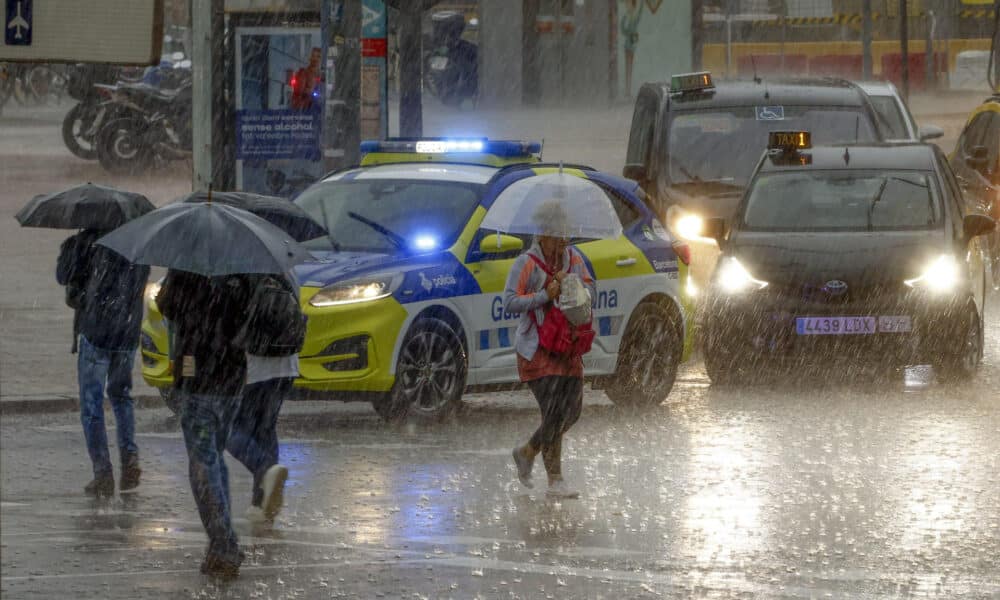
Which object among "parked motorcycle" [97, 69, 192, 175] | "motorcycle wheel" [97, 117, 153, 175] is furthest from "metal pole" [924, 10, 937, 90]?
"motorcycle wheel" [97, 117, 153, 175]

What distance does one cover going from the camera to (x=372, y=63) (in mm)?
17109

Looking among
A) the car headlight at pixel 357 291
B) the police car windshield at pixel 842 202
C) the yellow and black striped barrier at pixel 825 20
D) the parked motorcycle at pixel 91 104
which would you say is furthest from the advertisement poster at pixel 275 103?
the yellow and black striped barrier at pixel 825 20

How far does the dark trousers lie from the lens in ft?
31.3

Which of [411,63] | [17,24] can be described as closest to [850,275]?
[411,63]

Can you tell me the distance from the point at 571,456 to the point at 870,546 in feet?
9.57

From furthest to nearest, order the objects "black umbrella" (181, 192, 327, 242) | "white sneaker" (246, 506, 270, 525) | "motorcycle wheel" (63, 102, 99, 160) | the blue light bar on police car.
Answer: "motorcycle wheel" (63, 102, 99, 160) → the blue light bar on police car → "black umbrella" (181, 192, 327, 242) → "white sneaker" (246, 506, 270, 525)

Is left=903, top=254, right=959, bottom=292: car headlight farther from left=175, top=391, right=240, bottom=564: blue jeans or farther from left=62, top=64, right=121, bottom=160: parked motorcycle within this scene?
left=62, top=64, right=121, bottom=160: parked motorcycle

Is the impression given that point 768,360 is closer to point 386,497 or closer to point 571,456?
point 571,456

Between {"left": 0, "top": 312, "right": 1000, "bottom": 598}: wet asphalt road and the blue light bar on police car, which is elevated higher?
the blue light bar on police car

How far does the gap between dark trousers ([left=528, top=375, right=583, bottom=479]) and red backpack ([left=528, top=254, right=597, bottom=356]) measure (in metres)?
0.14

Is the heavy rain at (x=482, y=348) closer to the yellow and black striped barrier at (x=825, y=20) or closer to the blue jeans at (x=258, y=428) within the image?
the blue jeans at (x=258, y=428)

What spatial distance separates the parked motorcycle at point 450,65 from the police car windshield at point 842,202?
105ft

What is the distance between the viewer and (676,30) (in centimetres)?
4569

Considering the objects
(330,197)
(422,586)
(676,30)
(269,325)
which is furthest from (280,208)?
(676,30)
